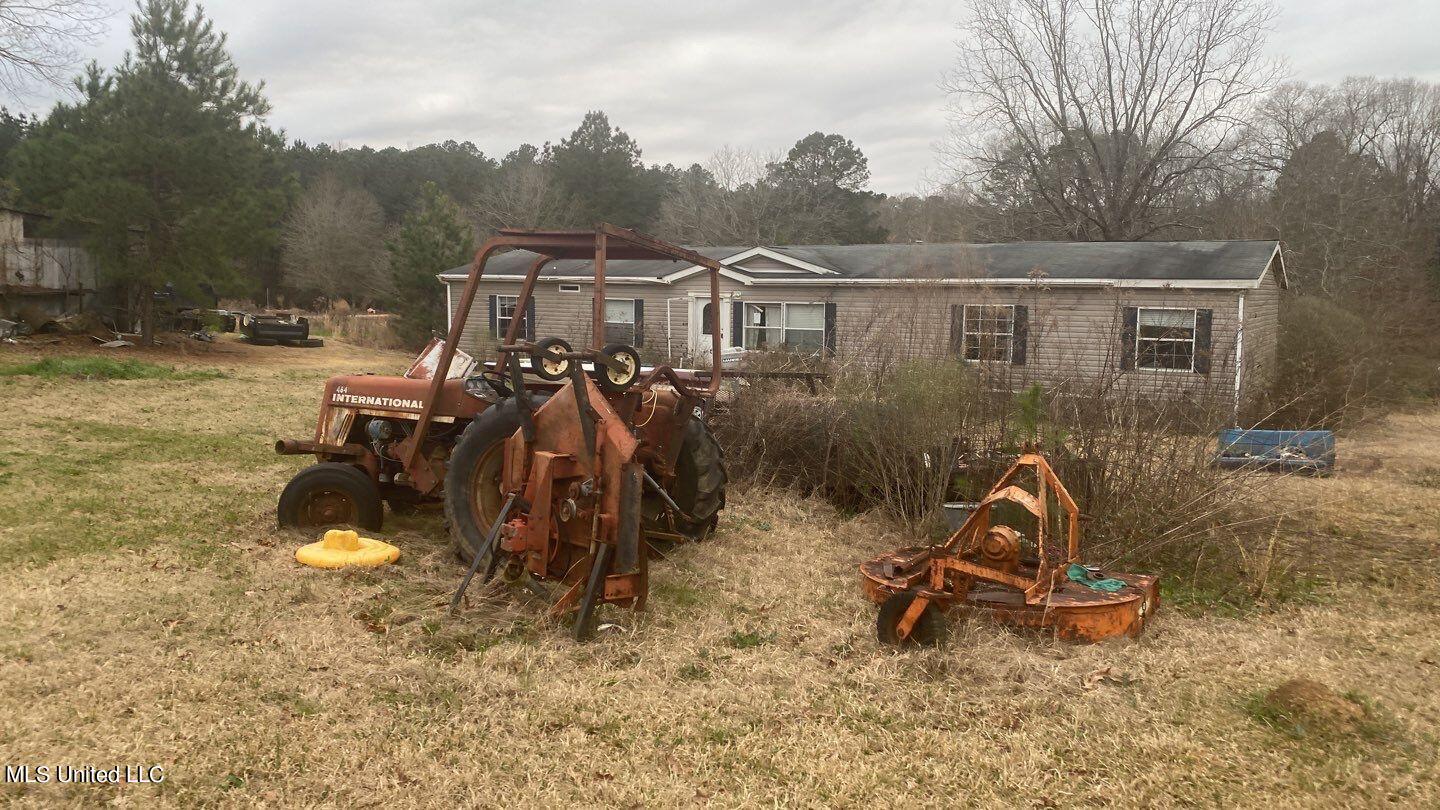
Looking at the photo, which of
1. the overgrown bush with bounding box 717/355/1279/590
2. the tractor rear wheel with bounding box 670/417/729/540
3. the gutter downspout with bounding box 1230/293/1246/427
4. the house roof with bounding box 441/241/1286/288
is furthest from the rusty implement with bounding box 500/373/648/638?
the house roof with bounding box 441/241/1286/288

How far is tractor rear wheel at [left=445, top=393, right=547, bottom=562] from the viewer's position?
5.35 metres

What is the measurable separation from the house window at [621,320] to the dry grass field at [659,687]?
13.4m

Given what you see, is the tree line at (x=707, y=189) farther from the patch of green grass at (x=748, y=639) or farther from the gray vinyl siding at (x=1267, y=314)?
the patch of green grass at (x=748, y=639)

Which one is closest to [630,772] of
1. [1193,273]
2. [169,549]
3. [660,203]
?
[169,549]

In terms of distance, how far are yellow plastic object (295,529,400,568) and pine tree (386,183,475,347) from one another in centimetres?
1906

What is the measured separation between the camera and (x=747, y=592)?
17.8ft

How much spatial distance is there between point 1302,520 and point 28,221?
857 inches

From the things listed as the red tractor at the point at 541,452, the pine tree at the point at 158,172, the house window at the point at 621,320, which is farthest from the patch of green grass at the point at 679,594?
the pine tree at the point at 158,172

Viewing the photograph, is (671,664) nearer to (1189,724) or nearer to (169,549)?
(1189,724)

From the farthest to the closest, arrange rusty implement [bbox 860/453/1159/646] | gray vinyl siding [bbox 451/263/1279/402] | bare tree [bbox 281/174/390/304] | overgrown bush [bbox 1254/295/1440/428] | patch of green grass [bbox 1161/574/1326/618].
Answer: bare tree [bbox 281/174/390/304] < overgrown bush [bbox 1254/295/1440/428] < gray vinyl siding [bbox 451/263/1279/402] < patch of green grass [bbox 1161/574/1326/618] < rusty implement [bbox 860/453/1159/646]

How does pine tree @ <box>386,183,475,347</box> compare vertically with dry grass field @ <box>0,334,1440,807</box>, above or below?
above

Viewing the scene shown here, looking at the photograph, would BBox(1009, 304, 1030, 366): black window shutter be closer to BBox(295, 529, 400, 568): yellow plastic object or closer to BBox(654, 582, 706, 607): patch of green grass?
BBox(654, 582, 706, 607): patch of green grass

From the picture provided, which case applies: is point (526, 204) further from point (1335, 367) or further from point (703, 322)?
point (1335, 367)

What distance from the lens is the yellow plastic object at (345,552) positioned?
539 centimetres
